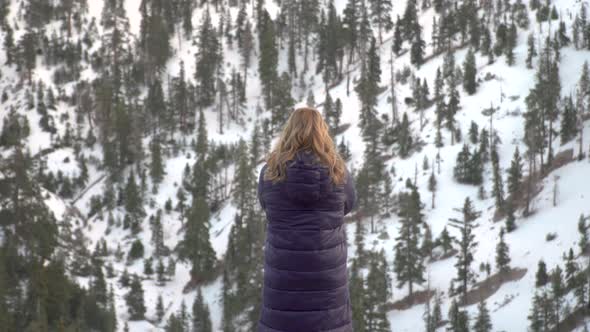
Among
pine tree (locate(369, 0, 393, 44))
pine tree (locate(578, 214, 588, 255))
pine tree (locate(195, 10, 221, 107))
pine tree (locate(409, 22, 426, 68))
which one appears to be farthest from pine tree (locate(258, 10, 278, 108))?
pine tree (locate(578, 214, 588, 255))

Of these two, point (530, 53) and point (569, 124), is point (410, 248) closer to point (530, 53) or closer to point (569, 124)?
point (569, 124)

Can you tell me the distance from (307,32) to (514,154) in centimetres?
4937

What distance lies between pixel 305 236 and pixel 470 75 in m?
70.3

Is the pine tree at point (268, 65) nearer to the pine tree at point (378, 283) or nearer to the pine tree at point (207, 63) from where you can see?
the pine tree at point (207, 63)

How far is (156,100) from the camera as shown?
276ft

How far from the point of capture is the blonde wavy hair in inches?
179

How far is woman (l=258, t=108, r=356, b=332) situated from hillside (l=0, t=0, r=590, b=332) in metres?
36.0

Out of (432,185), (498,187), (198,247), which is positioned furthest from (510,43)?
(198,247)

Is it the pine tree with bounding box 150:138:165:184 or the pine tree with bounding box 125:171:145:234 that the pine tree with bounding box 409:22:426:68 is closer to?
the pine tree with bounding box 150:138:165:184

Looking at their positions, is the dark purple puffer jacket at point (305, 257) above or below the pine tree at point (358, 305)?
above

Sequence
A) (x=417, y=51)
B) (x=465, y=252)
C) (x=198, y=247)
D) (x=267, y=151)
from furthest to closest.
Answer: (x=417, y=51) → (x=267, y=151) → (x=198, y=247) → (x=465, y=252)

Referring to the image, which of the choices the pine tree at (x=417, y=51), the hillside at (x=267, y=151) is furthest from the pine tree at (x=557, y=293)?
the pine tree at (x=417, y=51)

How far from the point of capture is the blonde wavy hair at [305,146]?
454cm

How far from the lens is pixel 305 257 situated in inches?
173
